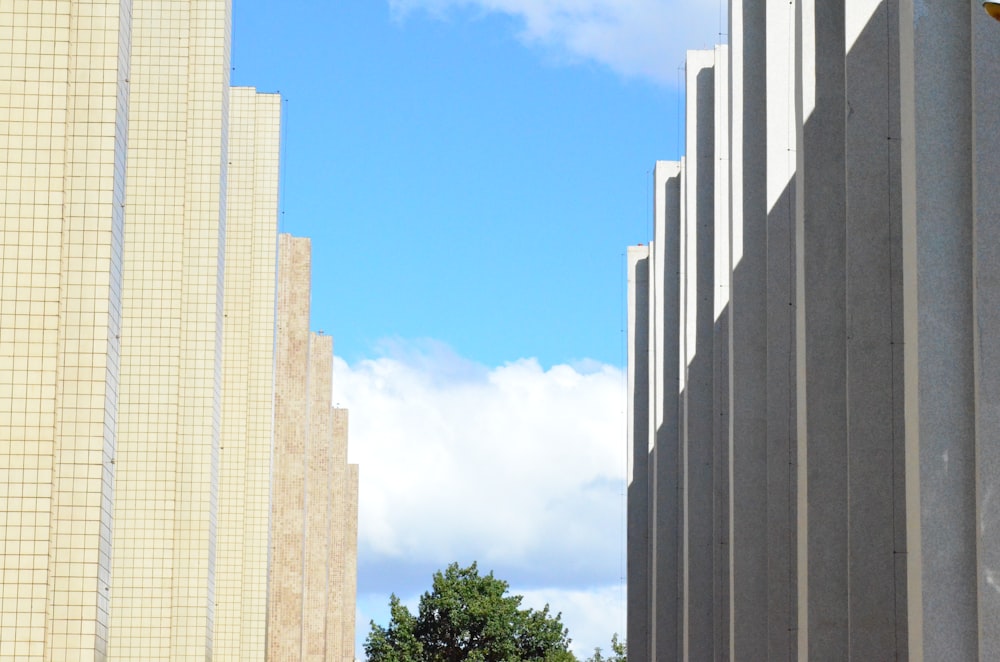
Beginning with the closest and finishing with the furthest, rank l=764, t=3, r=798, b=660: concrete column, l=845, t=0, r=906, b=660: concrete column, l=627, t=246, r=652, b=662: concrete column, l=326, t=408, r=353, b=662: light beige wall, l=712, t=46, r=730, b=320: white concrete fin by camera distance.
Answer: l=845, t=0, r=906, b=660: concrete column → l=764, t=3, r=798, b=660: concrete column → l=712, t=46, r=730, b=320: white concrete fin → l=627, t=246, r=652, b=662: concrete column → l=326, t=408, r=353, b=662: light beige wall

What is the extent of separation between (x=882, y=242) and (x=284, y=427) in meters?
25.2

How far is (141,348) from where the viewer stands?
24.0 metres

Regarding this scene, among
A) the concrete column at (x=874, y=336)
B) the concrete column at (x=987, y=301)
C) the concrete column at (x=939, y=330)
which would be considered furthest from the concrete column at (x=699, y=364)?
the concrete column at (x=987, y=301)

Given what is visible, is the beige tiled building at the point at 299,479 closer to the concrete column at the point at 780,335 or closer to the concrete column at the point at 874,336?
the concrete column at the point at 780,335

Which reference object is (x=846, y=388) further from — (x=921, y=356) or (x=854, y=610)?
(x=921, y=356)

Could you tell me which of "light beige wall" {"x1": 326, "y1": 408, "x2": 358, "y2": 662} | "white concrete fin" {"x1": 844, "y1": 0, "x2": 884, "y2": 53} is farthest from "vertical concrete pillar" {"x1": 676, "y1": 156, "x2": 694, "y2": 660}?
"light beige wall" {"x1": 326, "y1": 408, "x2": 358, "y2": 662}

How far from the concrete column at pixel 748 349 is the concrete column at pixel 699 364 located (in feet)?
19.0

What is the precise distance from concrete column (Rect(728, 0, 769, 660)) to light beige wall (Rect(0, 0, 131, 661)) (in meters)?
12.8

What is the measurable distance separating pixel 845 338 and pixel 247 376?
13268 millimetres

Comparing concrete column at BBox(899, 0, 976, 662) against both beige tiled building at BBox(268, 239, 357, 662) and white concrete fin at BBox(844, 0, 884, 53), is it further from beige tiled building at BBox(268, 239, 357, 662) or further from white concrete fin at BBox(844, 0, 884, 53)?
beige tiled building at BBox(268, 239, 357, 662)

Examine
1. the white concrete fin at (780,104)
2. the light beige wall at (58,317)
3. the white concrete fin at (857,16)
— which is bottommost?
the light beige wall at (58,317)

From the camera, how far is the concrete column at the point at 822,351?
20.9m

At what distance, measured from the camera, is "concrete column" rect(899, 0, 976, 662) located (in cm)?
1577

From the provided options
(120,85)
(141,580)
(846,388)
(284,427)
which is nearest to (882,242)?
(846,388)
